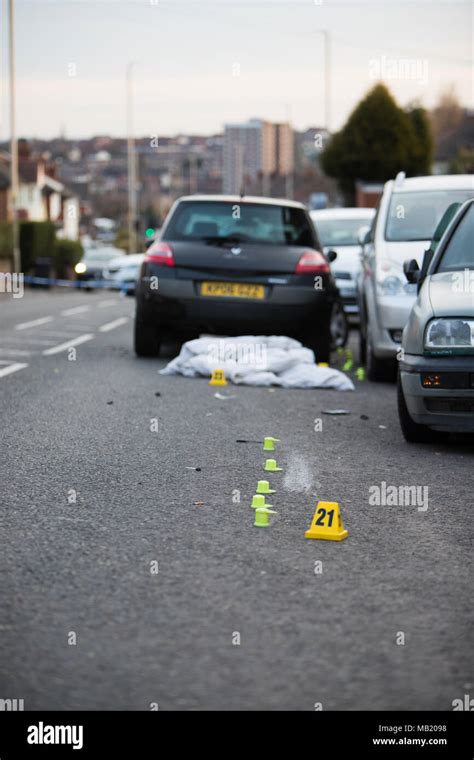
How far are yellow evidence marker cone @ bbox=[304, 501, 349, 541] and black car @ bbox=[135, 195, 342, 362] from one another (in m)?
7.14

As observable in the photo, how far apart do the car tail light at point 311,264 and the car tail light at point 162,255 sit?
125 centimetres

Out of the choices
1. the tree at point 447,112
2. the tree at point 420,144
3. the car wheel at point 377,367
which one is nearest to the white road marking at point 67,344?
the car wheel at point 377,367

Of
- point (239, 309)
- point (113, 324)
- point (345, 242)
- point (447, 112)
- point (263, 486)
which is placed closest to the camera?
point (263, 486)

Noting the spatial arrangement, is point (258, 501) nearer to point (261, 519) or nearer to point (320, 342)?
point (261, 519)

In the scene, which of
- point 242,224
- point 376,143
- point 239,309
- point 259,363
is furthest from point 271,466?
point 376,143

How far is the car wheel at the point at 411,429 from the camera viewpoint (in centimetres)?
817

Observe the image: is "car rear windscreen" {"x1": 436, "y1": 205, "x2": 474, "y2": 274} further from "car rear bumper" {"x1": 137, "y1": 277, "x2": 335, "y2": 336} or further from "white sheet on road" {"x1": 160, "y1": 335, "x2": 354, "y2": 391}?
"car rear bumper" {"x1": 137, "y1": 277, "x2": 335, "y2": 336}

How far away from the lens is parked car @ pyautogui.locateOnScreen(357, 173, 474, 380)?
1127 cm

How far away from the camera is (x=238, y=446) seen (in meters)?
7.91

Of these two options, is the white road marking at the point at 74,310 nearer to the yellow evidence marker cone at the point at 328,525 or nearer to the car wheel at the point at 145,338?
the car wheel at the point at 145,338

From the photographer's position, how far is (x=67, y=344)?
15.8m

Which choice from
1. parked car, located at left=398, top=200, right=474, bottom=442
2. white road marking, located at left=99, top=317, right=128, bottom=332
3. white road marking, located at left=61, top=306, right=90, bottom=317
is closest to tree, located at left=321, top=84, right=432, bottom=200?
white road marking, located at left=61, top=306, right=90, bottom=317

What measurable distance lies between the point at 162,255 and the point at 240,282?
847 mm
